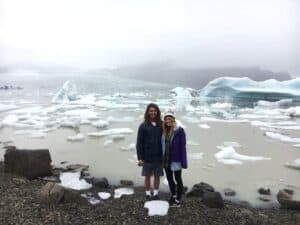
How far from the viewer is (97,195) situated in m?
5.38

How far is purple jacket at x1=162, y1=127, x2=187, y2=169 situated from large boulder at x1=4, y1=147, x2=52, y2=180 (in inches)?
109

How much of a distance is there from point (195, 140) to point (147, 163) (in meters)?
7.50

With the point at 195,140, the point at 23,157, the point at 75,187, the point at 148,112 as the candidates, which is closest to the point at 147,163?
the point at 148,112

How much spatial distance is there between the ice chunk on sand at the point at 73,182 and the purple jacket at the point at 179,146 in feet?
6.48

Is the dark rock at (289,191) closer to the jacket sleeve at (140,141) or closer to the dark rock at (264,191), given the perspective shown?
the dark rock at (264,191)

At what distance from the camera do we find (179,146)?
175 inches

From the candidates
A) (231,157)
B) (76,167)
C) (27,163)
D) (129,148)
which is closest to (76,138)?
(129,148)

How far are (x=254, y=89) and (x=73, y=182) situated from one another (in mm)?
27452

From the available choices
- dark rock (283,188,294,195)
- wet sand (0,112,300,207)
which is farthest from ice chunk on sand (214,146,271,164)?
dark rock (283,188,294,195)

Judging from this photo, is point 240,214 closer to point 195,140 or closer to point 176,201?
point 176,201

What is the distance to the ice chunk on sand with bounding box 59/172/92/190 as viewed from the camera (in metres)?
5.79

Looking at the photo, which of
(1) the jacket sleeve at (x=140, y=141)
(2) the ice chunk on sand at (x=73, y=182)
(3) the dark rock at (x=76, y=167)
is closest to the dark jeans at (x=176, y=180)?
(1) the jacket sleeve at (x=140, y=141)

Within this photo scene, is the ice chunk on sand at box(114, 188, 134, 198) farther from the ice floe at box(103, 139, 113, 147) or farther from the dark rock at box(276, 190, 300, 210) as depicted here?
the ice floe at box(103, 139, 113, 147)

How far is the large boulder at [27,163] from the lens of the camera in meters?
6.08
